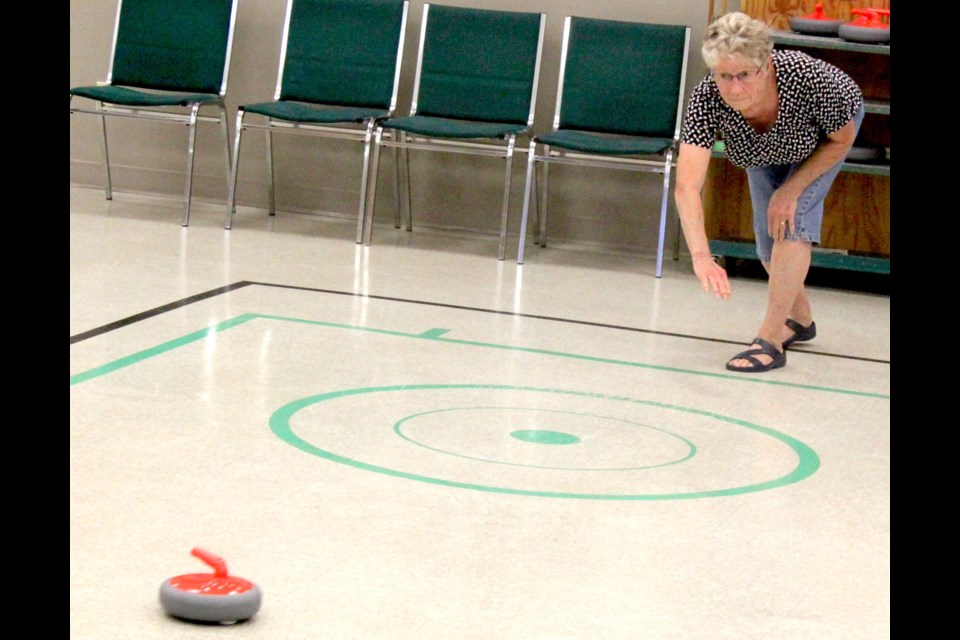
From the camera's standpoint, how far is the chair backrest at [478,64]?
5.52m

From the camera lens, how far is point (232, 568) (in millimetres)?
1927

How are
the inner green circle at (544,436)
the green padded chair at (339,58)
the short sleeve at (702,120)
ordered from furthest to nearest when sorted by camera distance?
the green padded chair at (339,58) < the short sleeve at (702,120) < the inner green circle at (544,436)

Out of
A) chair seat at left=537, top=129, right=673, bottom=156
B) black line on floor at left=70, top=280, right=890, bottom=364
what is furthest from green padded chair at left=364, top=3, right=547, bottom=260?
black line on floor at left=70, top=280, right=890, bottom=364

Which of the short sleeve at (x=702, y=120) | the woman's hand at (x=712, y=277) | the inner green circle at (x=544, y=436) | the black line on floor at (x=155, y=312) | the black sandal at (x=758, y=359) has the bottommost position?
the inner green circle at (x=544, y=436)

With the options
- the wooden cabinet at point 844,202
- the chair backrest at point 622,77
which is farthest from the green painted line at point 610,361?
the chair backrest at point 622,77

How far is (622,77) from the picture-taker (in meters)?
5.42

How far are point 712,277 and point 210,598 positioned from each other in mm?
1684

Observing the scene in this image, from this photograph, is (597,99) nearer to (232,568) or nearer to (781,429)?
(781,429)

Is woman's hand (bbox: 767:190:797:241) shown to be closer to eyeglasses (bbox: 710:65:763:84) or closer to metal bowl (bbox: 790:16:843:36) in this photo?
eyeglasses (bbox: 710:65:763:84)

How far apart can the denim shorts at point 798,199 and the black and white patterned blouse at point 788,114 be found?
11 cm

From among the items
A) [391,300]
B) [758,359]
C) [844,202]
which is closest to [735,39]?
[758,359]

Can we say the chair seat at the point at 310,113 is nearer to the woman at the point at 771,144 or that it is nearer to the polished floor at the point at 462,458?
the polished floor at the point at 462,458

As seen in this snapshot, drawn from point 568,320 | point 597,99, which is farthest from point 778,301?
point 597,99

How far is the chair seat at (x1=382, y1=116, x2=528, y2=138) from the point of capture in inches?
204
